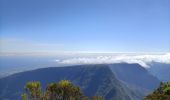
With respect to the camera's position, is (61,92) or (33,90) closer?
(33,90)

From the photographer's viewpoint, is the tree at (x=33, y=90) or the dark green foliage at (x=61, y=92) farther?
the dark green foliage at (x=61, y=92)

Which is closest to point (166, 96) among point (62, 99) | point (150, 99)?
point (150, 99)

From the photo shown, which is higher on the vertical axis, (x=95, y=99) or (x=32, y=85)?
(x=32, y=85)

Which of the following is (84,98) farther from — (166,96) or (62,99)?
(166,96)

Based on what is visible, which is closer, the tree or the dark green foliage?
the tree

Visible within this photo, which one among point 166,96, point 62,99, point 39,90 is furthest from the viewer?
point 62,99

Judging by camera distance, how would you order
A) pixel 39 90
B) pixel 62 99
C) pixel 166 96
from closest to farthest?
pixel 166 96
pixel 39 90
pixel 62 99

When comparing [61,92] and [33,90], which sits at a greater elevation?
[33,90]

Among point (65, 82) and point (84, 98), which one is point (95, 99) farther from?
point (65, 82)

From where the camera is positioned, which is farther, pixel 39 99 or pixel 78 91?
pixel 78 91
